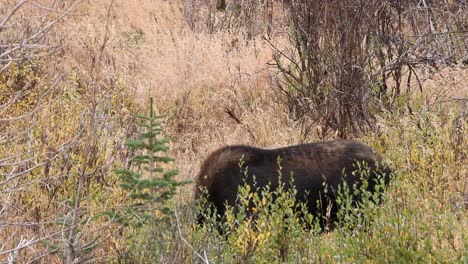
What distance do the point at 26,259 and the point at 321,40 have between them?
4624mm

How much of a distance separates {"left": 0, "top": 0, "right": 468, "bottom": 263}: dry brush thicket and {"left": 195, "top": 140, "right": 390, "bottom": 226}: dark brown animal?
22 cm

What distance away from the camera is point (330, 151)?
6.38 metres

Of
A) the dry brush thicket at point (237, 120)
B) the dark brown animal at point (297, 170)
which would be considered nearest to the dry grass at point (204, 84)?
the dry brush thicket at point (237, 120)

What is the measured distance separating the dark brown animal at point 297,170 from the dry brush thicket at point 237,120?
0.22m

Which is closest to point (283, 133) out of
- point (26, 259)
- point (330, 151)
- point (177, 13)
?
point (330, 151)

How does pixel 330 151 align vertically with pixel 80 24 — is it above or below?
below

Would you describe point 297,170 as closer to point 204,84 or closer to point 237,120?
point 237,120

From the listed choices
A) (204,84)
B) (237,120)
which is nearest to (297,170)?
(237,120)

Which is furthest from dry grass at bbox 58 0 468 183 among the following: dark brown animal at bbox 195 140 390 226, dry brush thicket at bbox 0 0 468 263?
dark brown animal at bbox 195 140 390 226

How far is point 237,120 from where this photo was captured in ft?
30.8

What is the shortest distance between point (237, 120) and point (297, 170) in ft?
10.5

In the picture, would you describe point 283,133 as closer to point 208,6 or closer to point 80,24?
point 80,24

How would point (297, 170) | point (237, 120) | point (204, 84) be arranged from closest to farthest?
point (297, 170) → point (237, 120) → point (204, 84)

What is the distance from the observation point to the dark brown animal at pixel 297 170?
6.19 metres
